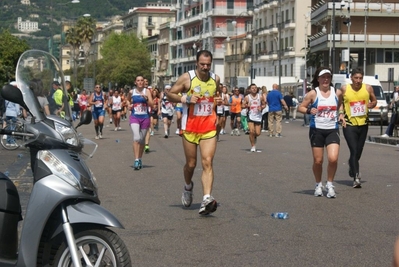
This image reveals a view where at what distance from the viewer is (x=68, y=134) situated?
608 cm

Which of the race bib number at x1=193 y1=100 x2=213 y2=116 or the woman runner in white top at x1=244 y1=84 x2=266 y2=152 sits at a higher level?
the race bib number at x1=193 y1=100 x2=213 y2=116

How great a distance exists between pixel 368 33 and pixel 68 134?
2923 inches

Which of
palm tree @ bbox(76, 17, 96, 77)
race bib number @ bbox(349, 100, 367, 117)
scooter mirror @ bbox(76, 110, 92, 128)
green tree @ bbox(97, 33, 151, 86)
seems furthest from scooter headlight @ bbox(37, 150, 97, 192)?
green tree @ bbox(97, 33, 151, 86)

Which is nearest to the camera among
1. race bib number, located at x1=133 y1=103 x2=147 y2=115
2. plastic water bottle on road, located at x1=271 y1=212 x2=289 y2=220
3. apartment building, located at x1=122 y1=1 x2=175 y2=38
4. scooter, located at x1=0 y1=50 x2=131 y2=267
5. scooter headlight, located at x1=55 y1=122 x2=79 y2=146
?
scooter, located at x1=0 y1=50 x2=131 y2=267

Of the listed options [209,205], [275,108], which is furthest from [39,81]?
[275,108]

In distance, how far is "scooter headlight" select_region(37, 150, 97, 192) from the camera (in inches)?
230

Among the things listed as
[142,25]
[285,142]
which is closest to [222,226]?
[285,142]

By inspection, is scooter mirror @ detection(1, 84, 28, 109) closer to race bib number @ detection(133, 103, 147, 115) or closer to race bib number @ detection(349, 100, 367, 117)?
race bib number @ detection(349, 100, 367, 117)

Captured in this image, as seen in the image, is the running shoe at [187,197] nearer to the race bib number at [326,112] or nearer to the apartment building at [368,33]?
the race bib number at [326,112]

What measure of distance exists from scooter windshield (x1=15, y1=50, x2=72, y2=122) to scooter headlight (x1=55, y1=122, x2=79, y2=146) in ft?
0.68

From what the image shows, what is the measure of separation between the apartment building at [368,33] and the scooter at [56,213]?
70.7 m

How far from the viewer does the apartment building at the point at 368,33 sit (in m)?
76.8

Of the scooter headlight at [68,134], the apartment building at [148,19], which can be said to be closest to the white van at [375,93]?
the scooter headlight at [68,134]

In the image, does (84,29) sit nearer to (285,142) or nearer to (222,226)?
(285,142)
